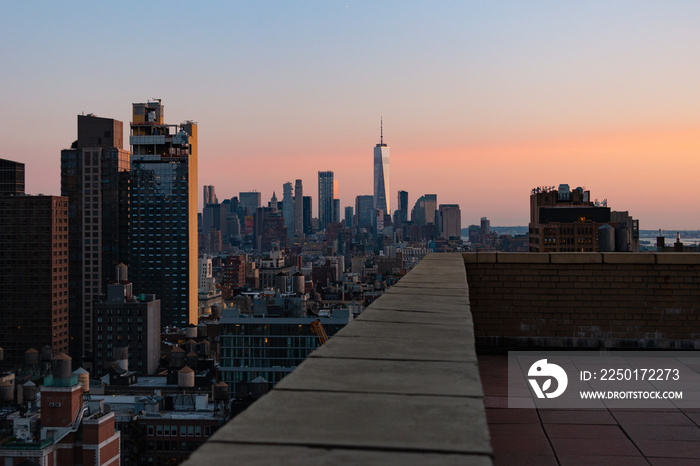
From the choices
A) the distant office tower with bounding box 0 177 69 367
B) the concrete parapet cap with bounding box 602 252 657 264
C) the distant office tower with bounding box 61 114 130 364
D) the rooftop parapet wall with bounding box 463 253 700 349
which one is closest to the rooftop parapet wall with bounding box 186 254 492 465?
the rooftop parapet wall with bounding box 463 253 700 349

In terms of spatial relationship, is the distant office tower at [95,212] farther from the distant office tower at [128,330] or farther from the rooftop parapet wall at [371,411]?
the rooftop parapet wall at [371,411]

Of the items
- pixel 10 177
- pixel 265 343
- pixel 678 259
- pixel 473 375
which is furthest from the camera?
pixel 10 177

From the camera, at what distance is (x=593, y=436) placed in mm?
6668

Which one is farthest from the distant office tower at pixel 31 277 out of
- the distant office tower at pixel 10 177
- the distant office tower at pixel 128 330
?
the distant office tower at pixel 10 177

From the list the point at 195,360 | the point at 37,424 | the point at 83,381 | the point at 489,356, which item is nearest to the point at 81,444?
the point at 37,424

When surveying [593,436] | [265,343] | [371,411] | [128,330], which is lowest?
[128,330]

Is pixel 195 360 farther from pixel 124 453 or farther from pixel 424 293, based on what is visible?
pixel 424 293

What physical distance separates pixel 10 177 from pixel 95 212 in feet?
107

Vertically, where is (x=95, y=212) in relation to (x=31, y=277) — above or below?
above

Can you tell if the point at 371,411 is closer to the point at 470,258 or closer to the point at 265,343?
the point at 470,258

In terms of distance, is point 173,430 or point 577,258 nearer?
point 577,258

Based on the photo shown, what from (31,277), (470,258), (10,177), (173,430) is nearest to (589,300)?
(470,258)

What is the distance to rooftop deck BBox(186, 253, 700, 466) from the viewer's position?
2.04 m

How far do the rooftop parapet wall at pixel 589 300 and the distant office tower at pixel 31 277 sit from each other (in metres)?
147
